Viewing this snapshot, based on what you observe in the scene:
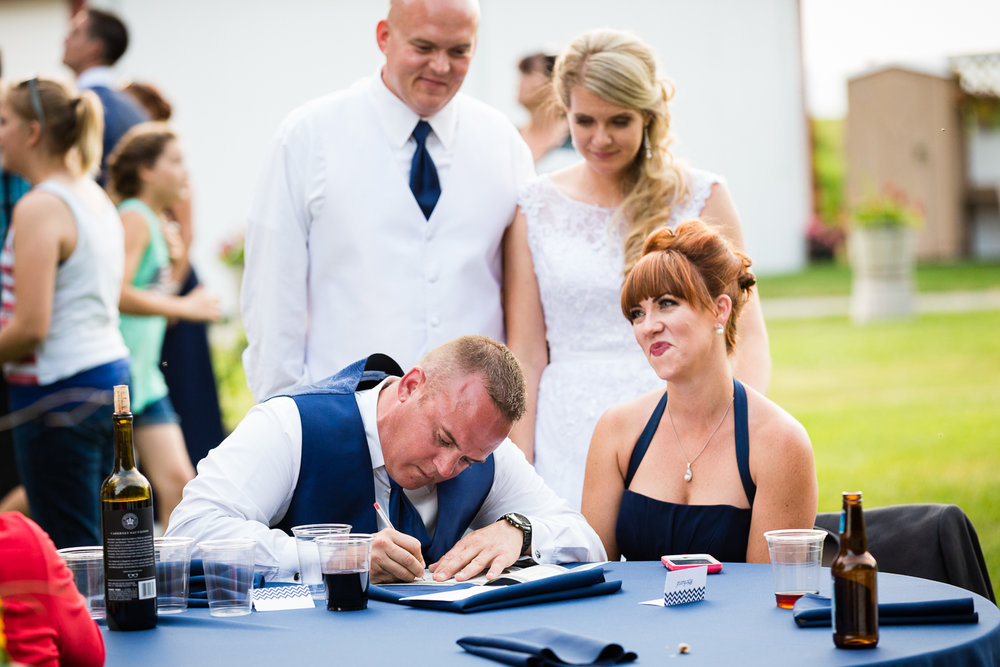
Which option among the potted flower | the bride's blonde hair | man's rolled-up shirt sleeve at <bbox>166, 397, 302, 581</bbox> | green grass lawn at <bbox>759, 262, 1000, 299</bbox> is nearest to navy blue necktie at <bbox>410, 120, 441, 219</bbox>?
the bride's blonde hair

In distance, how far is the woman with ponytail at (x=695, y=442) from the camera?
2.98 m

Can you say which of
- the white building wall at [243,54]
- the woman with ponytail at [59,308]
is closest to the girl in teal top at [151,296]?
the woman with ponytail at [59,308]

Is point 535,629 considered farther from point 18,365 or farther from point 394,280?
point 18,365

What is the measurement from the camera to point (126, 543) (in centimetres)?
215

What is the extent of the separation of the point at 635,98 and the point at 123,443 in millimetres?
1943

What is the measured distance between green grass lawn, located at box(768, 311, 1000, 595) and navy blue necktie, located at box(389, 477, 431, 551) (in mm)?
3196

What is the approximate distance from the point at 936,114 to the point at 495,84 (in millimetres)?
17038

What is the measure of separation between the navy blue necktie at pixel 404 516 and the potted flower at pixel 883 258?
12941 millimetres

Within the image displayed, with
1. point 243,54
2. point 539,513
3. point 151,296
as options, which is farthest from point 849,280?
point 539,513

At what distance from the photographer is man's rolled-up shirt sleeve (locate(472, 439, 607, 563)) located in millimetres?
2725

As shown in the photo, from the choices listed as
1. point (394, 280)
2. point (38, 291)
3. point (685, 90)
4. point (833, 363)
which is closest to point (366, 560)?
point (394, 280)

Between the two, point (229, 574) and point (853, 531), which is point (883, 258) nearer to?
point (853, 531)

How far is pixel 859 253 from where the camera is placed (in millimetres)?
15172

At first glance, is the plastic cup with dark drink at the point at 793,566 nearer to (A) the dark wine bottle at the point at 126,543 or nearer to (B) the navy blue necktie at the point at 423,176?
(A) the dark wine bottle at the point at 126,543
